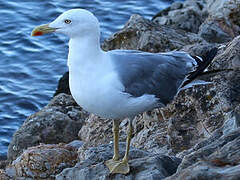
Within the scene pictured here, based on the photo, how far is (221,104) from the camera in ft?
24.2

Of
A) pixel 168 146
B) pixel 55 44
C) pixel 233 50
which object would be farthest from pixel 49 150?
pixel 55 44

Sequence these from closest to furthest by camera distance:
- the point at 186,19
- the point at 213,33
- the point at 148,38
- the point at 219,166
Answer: the point at 219,166, the point at 148,38, the point at 213,33, the point at 186,19

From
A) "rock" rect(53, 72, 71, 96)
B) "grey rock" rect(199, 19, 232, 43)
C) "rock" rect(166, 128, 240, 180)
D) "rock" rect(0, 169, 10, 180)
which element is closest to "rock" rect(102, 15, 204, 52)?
"grey rock" rect(199, 19, 232, 43)

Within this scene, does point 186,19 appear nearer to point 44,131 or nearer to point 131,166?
point 44,131

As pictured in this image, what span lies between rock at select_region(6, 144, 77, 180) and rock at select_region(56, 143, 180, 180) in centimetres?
106

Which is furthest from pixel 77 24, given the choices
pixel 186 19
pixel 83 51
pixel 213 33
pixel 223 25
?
pixel 186 19

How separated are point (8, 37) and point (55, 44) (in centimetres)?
Answer: 124

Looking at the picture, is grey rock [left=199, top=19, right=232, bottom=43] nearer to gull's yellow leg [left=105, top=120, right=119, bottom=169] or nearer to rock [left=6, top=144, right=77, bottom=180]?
rock [left=6, top=144, right=77, bottom=180]

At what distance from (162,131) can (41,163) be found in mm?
1723

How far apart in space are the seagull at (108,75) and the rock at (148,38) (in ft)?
10.6

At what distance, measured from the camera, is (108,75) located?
6.21 m

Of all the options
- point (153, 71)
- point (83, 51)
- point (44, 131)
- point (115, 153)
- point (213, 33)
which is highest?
point (83, 51)

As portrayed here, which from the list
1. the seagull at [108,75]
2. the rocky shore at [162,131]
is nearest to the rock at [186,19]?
the rocky shore at [162,131]

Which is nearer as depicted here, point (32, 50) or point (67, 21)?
point (67, 21)
